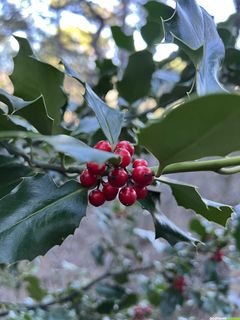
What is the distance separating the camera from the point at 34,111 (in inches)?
24.7

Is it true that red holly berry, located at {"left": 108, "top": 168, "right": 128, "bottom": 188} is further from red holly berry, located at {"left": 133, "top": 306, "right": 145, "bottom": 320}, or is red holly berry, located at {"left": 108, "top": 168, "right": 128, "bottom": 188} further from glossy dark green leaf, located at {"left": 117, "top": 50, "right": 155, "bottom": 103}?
red holly berry, located at {"left": 133, "top": 306, "right": 145, "bottom": 320}

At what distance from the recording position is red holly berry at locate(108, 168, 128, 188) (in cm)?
58

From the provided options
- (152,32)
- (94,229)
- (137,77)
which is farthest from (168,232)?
(94,229)

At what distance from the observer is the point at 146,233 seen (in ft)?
5.03

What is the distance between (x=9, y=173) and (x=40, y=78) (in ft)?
0.52

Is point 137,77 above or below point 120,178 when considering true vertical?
below

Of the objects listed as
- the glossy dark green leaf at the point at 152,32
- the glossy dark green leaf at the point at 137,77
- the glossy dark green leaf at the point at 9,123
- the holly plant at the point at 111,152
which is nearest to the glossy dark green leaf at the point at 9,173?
the holly plant at the point at 111,152

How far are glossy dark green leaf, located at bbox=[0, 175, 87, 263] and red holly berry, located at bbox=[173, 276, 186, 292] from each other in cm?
110

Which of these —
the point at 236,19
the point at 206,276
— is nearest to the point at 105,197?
the point at 236,19

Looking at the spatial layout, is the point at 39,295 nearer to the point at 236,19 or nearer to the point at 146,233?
the point at 146,233

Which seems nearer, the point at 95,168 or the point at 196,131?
the point at 196,131

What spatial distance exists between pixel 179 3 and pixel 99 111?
0.23 metres

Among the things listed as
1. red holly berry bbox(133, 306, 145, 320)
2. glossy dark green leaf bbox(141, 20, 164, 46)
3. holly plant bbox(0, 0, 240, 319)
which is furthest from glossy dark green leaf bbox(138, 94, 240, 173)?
red holly berry bbox(133, 306, 145, 320)

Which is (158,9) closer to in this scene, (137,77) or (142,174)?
(137,77)
